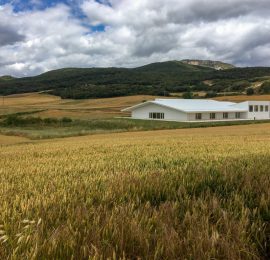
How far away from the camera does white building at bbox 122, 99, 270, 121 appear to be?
7606 cm

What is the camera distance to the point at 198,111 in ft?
244

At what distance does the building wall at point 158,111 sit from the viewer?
76125 mm

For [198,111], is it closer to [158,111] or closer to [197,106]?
[197,106]

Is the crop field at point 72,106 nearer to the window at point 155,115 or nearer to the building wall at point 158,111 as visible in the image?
the building wall at point 158,111

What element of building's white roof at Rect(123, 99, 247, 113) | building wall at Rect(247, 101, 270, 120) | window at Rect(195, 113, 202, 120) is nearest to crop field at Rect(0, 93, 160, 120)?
building's white roof at Rect(123, 99, 247, 113)

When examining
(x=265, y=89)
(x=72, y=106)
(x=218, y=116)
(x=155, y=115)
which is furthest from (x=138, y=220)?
(x=265, y=89)

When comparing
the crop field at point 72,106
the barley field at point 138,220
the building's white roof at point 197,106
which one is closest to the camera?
the barley field at point 138,220

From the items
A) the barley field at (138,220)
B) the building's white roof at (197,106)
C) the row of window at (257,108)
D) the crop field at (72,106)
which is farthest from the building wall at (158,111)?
the barley field at (138,220)

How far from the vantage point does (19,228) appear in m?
3.39

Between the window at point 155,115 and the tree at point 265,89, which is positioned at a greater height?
the tree at point 265,89

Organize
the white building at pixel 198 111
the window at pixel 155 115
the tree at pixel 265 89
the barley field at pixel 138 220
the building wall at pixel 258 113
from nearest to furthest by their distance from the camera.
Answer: the barley field at pixel 138 220 < the white building at pixel 198 111 < the window at pixel 155 115 < the building wall at pixel 258 113 < the tree at pixel 265 89

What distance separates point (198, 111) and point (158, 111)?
34.6ft

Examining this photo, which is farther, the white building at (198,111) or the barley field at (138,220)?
the white building at (198,111)

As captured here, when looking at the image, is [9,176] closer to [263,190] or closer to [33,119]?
[263,190]
